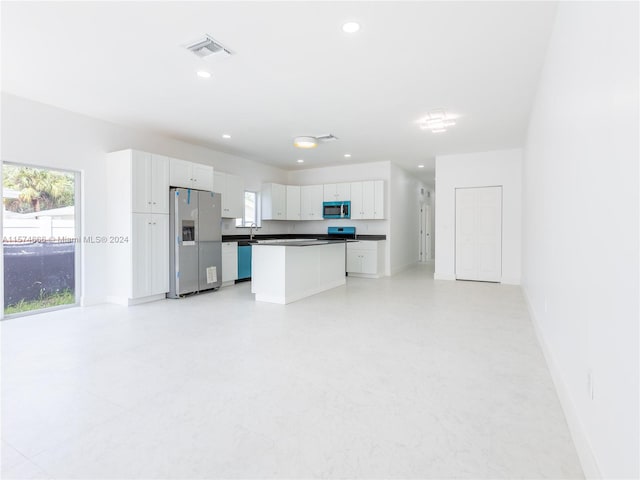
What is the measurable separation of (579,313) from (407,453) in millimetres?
1182

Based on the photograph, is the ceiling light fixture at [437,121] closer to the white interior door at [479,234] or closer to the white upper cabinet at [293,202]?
the white interior door at [479,234]

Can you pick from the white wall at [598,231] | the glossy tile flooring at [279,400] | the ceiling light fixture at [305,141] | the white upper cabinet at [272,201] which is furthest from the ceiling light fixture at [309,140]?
the white wall at [598,231]

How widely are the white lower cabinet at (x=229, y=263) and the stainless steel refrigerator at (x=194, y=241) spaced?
1.12ft

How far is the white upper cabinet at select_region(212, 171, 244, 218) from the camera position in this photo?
274 inches

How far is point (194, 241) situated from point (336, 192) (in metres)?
3.80

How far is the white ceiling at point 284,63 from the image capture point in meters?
2.66

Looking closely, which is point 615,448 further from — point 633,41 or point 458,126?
point 458,126

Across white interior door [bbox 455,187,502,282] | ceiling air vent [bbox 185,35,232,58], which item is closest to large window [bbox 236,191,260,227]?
white interior door [bbox 455,187,502,282]

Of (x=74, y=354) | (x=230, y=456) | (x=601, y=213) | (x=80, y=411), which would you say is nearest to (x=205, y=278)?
(x=74, y=354)

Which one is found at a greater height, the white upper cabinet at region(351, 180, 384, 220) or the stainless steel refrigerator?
the white upper cabinet at region(351, 180, 384, 220)

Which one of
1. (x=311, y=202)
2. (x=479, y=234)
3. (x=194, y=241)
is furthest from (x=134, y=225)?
(x=479, y=234)

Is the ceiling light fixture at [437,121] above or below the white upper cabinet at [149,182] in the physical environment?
above

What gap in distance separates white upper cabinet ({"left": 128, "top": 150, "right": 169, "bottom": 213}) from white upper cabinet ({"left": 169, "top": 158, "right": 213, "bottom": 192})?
128 millimetres

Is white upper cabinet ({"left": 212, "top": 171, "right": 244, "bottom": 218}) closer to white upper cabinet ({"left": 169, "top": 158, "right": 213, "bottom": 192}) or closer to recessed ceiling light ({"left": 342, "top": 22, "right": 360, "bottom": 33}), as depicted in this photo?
white upper cabinet ({"left": 169, "top": 158, "right": 213, "bottom": 192})
